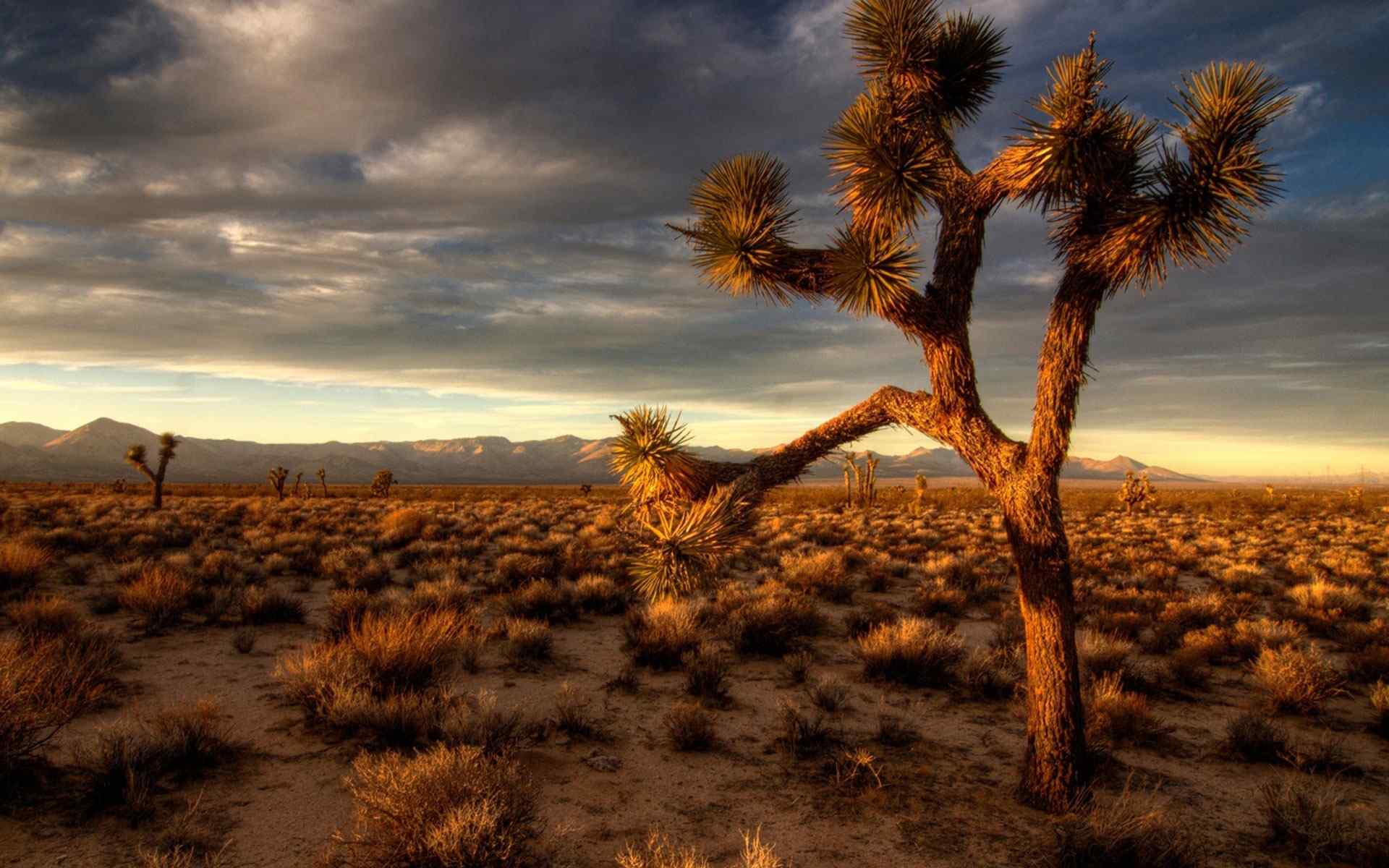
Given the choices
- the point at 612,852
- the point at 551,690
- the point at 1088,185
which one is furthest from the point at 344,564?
the point at 1088,185

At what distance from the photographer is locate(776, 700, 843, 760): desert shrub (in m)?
6.58

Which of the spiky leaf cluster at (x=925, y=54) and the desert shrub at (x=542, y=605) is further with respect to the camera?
the desert shrub at (x=542, y=605)

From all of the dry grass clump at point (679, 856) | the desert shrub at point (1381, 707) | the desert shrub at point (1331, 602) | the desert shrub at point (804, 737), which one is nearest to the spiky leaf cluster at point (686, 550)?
the dry grass clump at point (679, 856)

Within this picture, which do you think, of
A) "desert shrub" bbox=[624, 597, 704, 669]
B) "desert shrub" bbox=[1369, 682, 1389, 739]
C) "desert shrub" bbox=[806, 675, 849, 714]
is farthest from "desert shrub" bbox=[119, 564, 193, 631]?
"desert shrub" bbox=[1369, 682, 1389, 739]

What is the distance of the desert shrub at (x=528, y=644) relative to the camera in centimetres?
891

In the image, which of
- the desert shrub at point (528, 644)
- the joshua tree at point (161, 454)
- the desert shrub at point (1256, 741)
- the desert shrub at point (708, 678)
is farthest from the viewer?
the joshua tree at point (161, 454)

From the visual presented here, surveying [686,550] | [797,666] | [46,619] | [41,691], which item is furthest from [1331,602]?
[46,619]

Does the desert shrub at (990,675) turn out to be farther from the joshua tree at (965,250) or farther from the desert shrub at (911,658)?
the joshua tree at (965,250)

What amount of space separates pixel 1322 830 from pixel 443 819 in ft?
20.4

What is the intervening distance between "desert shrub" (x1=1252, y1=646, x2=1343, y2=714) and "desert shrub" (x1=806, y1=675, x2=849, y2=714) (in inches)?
201

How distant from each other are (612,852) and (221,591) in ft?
31.5

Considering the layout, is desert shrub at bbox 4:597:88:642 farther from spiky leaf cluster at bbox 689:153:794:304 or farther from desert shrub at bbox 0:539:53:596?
spiky leaf cluster at bbox 689:153:794:304

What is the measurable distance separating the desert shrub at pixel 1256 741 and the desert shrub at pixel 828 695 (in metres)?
3.78

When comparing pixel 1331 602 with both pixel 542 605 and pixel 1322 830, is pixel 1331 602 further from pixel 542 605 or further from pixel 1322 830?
pixel 542 605
